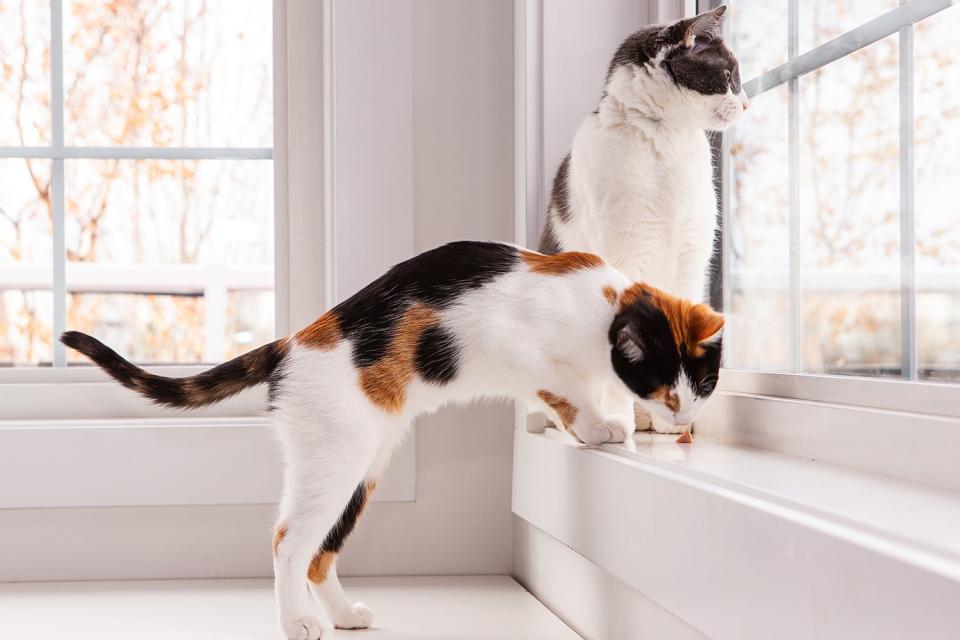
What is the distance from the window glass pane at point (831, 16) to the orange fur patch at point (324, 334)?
0.62 metres

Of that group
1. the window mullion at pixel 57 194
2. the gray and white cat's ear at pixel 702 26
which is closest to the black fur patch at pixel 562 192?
the gray and white cat's ear at pixel 702 26

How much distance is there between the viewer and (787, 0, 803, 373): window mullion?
1033 millimetres

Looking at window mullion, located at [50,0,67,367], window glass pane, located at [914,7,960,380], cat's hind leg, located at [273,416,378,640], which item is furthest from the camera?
window mullion, located at [50,0,67,367]

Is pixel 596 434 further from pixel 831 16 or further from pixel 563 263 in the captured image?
pixel 831 16

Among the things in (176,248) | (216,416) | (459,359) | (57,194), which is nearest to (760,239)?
(459,359)

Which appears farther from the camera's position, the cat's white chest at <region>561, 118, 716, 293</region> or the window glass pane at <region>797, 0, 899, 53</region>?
the cat's white chest at <region>561, 118, 716, 293</region>

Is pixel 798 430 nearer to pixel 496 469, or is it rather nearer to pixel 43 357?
pixel 496 469

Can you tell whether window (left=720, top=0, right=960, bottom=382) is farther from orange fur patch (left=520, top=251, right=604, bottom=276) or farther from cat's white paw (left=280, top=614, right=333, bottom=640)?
cat's white paw (left=280, top=614, right=333, bottom=640)

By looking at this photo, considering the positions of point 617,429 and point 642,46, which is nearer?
point 617,429

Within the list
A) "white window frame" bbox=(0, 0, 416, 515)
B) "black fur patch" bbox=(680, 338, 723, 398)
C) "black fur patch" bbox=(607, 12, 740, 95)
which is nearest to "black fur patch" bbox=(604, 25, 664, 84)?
"black fur patch" bbox=(607, 12, 740, 95)

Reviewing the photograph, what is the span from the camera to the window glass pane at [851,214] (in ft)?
2.75

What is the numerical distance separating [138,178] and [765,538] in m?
1.37

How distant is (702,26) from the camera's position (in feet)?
3.43

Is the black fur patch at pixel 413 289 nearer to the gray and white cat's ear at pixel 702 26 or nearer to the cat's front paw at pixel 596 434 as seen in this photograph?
the cat's front paw at pixel 596 434
